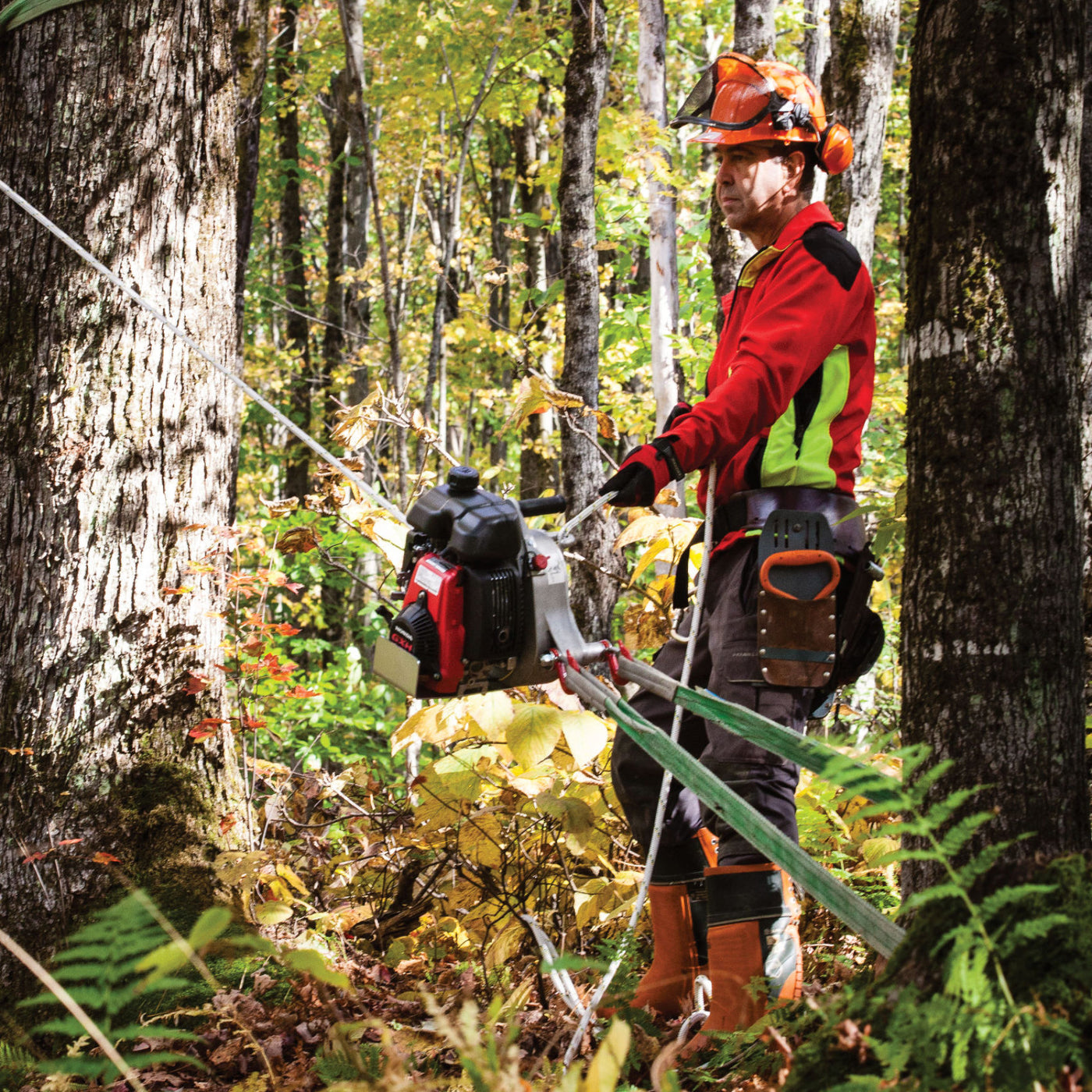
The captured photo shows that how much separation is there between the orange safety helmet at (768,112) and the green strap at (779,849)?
1.66 metres

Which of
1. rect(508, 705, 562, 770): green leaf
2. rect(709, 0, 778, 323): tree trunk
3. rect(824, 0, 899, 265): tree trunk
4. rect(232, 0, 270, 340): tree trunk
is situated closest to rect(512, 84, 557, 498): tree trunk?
rect(709, 0, 778, 323): tree trunk

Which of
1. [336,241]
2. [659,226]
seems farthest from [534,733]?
[336,241]

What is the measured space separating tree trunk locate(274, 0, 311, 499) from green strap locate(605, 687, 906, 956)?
9933 mm

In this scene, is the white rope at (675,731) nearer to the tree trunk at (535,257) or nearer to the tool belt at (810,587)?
the tool belt at (810,587)

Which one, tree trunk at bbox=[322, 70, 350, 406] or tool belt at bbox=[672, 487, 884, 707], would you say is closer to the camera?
tool belt at bbox=[672, 487, 884, 707]

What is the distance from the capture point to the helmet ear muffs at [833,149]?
2889 millimetres

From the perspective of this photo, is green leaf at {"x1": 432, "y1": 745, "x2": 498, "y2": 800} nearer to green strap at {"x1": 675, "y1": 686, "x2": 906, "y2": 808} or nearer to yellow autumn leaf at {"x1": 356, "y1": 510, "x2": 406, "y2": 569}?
yellow autumn leaf at {"x1": 356, "y1": 510, "x2": 406, "y2": 569}

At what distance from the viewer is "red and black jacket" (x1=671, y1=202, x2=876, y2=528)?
256cm

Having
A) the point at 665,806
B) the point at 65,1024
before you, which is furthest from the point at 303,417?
the point at 65,1024

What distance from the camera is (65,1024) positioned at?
1.38 m

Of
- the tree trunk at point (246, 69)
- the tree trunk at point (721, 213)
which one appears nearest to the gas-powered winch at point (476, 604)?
the tree trunk at point (246, 69)

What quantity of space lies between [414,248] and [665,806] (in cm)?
1714

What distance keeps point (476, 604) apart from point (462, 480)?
0.29 meters

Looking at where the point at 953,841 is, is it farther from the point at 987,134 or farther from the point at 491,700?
the point at 491,700
